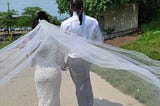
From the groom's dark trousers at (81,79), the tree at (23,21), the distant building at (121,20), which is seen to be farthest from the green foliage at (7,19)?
the groom's dark trousers at (81,79)

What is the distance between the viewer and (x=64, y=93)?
507 centimetres

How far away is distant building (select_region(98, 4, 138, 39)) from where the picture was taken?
25688 mm

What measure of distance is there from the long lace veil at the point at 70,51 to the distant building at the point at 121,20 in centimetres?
2043

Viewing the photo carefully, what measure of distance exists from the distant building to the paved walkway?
20.1 meters

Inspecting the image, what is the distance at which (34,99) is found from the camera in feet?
16.7

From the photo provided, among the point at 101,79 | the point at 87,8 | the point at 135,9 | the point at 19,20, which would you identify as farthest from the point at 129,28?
the point at 19,20

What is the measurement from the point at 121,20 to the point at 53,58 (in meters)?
22.3

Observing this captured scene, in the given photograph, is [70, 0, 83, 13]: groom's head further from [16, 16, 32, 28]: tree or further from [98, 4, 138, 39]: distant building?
[16, 16, 32, 28]: tree

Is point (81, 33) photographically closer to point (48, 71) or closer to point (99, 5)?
point (48, 71)

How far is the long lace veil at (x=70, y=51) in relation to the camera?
4.55m

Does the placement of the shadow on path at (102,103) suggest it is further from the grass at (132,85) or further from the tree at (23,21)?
the tree at (23,21)

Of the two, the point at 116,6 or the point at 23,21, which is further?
the point at 23,21

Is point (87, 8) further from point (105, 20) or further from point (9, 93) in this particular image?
point (9, 93)

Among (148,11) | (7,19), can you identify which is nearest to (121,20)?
(148,11)
